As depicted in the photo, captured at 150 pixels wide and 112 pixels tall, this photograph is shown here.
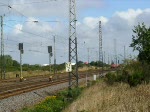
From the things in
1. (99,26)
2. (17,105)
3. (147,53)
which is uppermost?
(99,26)

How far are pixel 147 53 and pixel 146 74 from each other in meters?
4.42

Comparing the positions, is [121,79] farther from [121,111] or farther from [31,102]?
[121,111]

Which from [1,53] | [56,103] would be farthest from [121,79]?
[1,53]

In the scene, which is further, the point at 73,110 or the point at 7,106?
the point at 7,106

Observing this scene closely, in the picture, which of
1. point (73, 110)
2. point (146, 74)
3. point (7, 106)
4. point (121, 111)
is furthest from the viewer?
point (146, 74)

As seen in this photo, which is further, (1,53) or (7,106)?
(1,53)

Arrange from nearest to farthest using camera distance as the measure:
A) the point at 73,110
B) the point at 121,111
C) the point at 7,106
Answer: the point at 121,111, the point at 73,110, the point at 7,106

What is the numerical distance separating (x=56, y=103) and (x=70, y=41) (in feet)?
36.4

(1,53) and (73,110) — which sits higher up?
(1,53)

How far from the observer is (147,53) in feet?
116

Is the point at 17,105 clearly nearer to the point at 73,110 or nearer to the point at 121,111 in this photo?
the point at 73,110

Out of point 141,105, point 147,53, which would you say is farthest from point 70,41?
point 141,105

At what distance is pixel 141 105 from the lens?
1262 cm

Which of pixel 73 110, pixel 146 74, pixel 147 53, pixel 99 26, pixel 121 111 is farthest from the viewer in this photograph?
pixel 99 26
